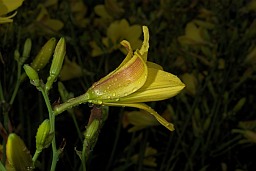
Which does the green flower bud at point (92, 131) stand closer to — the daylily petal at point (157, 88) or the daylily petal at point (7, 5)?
the daylily petal at point (157, 88)

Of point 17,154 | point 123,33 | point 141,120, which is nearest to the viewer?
point 17,154

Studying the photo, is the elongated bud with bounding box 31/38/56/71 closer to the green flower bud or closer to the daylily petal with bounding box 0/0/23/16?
the daylily petal with bounding box 0/0/23/16

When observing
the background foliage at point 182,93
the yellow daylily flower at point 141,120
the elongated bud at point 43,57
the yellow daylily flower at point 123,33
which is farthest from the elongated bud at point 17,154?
the yellow daylily flower at point 123,33

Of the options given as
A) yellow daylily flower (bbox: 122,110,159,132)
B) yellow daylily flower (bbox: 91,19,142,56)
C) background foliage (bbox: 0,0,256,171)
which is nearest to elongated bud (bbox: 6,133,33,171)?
background foliage (bbox: 0,0,256,171)

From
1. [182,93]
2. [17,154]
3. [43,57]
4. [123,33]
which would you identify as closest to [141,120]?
[182,93]

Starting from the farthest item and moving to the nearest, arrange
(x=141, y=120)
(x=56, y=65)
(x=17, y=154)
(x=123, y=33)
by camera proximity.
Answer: (x=123, y=33) → (x=141, y=120) → (x=56, y=65) → (x=17, y=154)

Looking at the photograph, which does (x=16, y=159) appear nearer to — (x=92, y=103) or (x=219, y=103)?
(x=92, y=103)

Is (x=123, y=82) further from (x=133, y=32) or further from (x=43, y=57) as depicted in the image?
(x=133, y=32)
